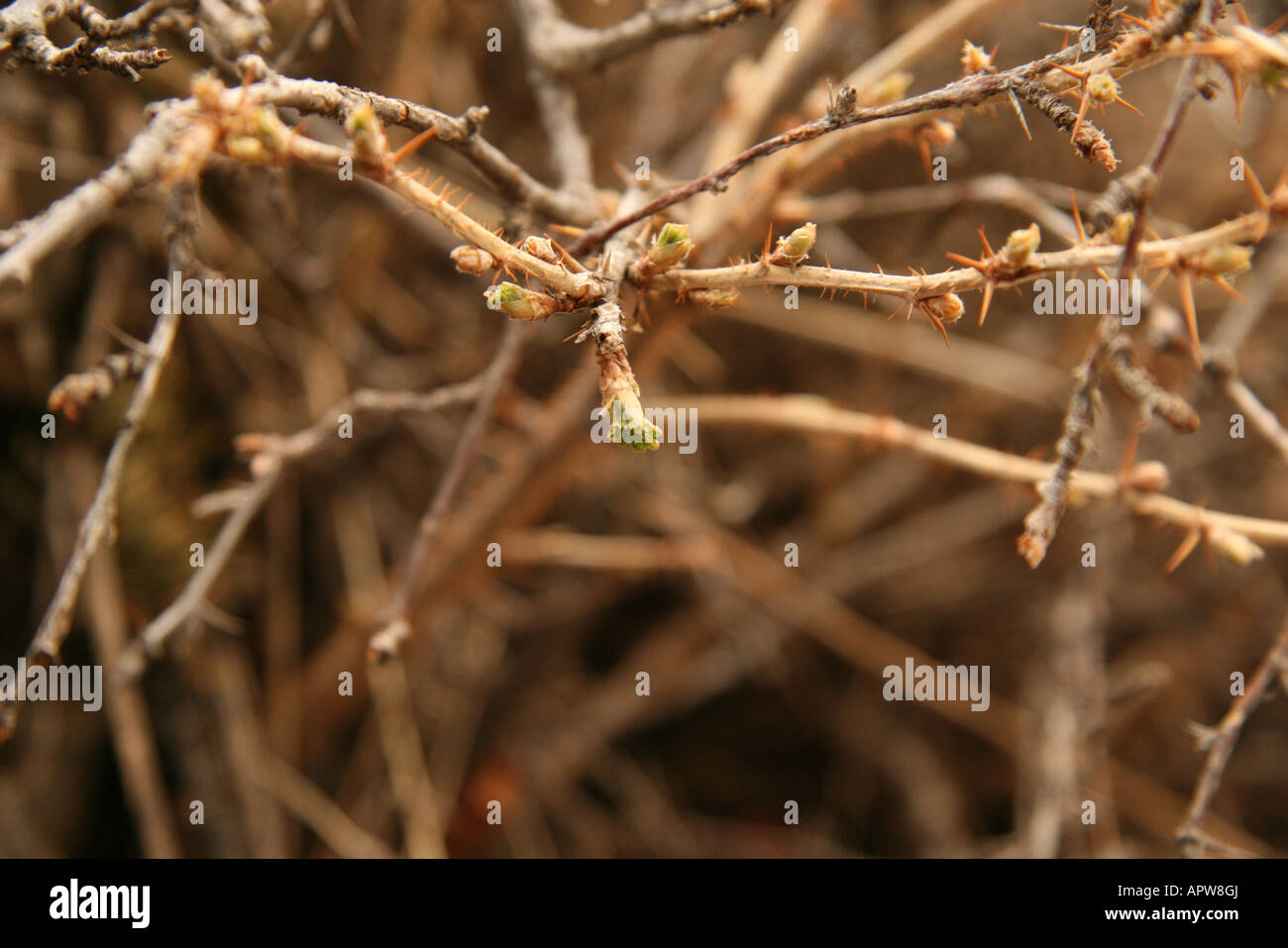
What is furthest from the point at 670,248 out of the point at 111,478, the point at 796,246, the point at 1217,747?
the point at 1217,747

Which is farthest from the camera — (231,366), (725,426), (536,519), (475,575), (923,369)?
(725,426)

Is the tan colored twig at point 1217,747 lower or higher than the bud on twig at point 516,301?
lower

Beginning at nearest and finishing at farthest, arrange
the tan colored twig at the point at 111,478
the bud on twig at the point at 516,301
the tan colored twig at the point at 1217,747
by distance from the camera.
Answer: the bud on twig at the point at 516,301 < the tan colored twig at the point at 111,478 < the tan colored twig at the point at 1217,747

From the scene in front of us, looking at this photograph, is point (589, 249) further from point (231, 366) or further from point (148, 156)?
point (231, 366)

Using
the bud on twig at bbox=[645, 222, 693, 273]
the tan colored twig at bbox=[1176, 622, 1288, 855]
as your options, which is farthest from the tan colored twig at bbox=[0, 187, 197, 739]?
the tan colored twig at bbox=[1176, 622, 1288, 855]

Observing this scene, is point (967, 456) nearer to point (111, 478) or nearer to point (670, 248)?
point (670, 248)

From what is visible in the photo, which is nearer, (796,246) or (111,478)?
(796,246)

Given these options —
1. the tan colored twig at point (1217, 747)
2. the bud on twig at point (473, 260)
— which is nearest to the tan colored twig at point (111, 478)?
the bud on twig at point (473, 260)

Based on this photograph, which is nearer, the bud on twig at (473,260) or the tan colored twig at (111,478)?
the bud on twig at (473,260)

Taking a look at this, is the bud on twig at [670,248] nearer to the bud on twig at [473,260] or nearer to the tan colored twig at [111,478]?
the bud on twig at [473,260]

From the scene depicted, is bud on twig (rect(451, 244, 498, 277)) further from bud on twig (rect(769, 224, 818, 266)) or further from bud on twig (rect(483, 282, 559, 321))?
bud on twig (rect(769, 224, 818, 266))
